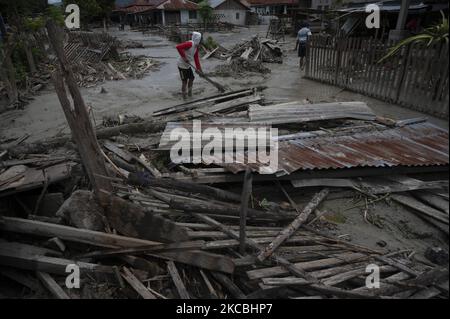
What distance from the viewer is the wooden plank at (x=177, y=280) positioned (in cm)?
290

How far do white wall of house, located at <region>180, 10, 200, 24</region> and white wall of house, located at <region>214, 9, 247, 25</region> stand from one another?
311 centimetres

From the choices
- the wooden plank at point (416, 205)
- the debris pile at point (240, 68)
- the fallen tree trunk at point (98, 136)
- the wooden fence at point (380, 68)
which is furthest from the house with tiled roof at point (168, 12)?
the wooden plank at point (416, 205)

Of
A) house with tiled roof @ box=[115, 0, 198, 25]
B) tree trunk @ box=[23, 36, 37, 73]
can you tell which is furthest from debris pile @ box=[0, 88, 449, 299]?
house with tiled roof @ box=[115, 0, 198, 25]

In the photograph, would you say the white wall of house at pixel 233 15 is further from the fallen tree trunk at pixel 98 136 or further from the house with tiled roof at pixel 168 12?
the fallen tree trunk at pixel 98 136

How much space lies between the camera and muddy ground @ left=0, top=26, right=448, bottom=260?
380cm

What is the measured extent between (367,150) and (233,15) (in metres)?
47.1

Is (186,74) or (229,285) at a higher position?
(186,74)

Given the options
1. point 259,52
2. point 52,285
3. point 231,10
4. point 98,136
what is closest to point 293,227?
point 52,285

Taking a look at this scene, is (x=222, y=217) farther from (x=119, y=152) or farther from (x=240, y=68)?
(x=240, y=68)

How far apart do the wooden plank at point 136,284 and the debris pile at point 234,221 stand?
1 centimetres

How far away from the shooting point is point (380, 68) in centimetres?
817
